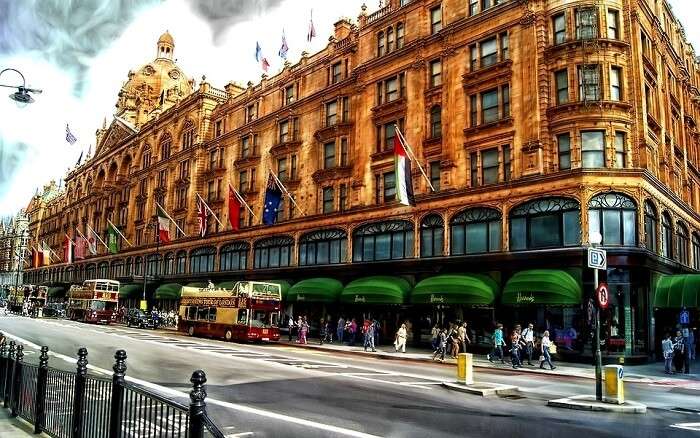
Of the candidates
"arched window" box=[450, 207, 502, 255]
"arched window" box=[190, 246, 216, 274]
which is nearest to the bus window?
"arched window" box=[450, 207, 502, 255]

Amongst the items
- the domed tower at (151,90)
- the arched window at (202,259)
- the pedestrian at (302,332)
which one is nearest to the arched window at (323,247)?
the pedestrian at (302,332)

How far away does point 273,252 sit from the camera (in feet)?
167

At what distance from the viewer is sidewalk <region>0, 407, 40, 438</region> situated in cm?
960

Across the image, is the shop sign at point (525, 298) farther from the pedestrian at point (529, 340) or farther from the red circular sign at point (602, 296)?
the red circular sign at point (602, 296)

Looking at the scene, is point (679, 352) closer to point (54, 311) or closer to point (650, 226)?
point (650, 226)

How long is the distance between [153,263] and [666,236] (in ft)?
187

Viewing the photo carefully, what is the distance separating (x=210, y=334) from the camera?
136ft

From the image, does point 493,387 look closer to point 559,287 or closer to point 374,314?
point 559,287

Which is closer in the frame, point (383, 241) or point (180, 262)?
point (383, 241)

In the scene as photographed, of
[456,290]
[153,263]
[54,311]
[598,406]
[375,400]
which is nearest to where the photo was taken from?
[598,406]

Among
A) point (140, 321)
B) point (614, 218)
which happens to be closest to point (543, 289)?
point (614, 218)

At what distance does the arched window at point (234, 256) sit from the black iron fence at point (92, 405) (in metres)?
42.4

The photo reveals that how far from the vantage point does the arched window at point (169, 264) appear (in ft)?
219

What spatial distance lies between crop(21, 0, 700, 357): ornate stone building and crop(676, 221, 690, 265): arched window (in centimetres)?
13
